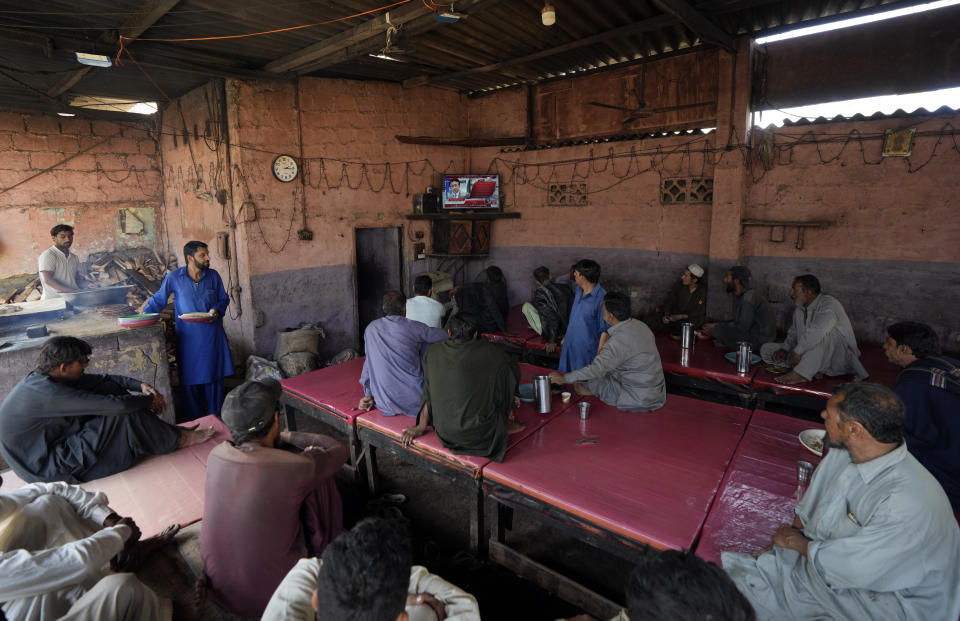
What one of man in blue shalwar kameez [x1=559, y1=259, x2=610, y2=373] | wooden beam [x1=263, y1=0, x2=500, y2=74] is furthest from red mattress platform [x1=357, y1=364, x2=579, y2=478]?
wooden beam [x1=263, y1=0, x2=500, y2=74]

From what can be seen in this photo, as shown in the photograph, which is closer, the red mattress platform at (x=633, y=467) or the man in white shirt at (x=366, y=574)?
Result: the man in white shirt at (x=366, y=574)

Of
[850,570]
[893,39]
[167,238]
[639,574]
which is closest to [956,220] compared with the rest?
[893,39]

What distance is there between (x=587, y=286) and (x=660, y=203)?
11.3ft

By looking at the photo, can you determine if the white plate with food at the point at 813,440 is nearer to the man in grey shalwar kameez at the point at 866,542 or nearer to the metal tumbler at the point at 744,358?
the man in grey shalwar kameez at the point at 866,542

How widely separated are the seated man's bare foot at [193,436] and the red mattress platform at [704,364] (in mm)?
4385

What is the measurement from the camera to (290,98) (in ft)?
23.3

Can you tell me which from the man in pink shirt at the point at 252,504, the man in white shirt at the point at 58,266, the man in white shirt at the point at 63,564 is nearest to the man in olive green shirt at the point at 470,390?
the man in pink shirt at the point at 252,504

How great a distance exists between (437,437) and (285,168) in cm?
522

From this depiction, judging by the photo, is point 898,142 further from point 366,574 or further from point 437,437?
point 366,574

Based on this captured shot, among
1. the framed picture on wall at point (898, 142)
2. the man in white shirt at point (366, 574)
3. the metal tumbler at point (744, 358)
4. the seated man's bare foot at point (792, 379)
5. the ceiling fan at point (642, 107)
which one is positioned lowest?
the seated man's bare foot at point (792, 379)

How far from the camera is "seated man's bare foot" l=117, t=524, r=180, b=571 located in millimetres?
2592

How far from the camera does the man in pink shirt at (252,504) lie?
2.26m

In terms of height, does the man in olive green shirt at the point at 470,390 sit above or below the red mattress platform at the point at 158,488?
above

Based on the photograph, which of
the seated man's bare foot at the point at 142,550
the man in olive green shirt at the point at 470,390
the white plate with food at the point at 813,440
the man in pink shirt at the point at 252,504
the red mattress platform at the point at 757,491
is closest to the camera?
the man in pink shirt at the point at 252,504
